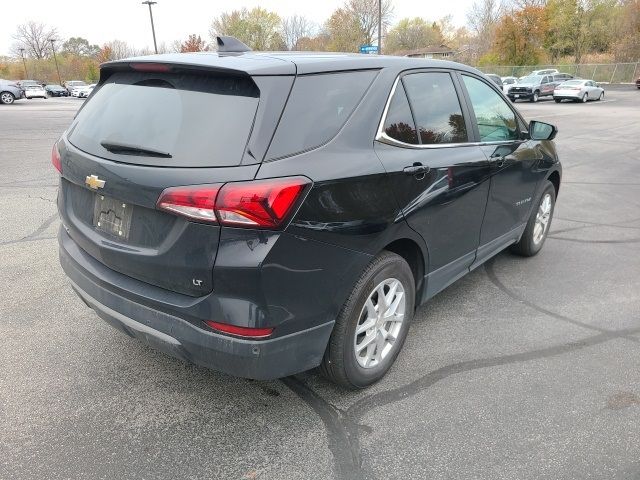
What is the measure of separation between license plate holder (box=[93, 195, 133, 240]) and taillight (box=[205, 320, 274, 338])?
2.07 feet

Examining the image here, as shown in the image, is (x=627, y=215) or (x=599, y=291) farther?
(x=627, y=215)

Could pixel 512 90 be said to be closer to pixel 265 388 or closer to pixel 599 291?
pixel 599 291

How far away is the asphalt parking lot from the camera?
2.36 meters

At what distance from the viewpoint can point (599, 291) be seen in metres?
4.25

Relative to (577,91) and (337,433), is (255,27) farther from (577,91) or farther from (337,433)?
(337,433)

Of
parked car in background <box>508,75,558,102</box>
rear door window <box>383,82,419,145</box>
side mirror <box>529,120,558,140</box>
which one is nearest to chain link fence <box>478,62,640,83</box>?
parked car in background <box>508,75,558,102</box>

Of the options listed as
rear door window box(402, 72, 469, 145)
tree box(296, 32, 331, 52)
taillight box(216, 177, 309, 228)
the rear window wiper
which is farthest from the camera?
tree box(296, 32, 331, 52)

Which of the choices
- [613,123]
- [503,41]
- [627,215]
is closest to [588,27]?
[503,41]

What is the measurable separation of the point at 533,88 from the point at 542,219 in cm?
3188

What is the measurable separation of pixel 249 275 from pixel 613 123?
19864mm

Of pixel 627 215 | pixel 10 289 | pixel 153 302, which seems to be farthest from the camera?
pixel 627 215

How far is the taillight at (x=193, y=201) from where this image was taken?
211 cm

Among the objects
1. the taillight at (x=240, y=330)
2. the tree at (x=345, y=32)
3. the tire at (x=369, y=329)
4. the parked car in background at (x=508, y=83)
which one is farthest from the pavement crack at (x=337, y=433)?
the tree at (x=345, y=32)

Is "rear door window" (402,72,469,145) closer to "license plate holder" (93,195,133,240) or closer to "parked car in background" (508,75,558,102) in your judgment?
"license plate holder" (93,195,133,240)
